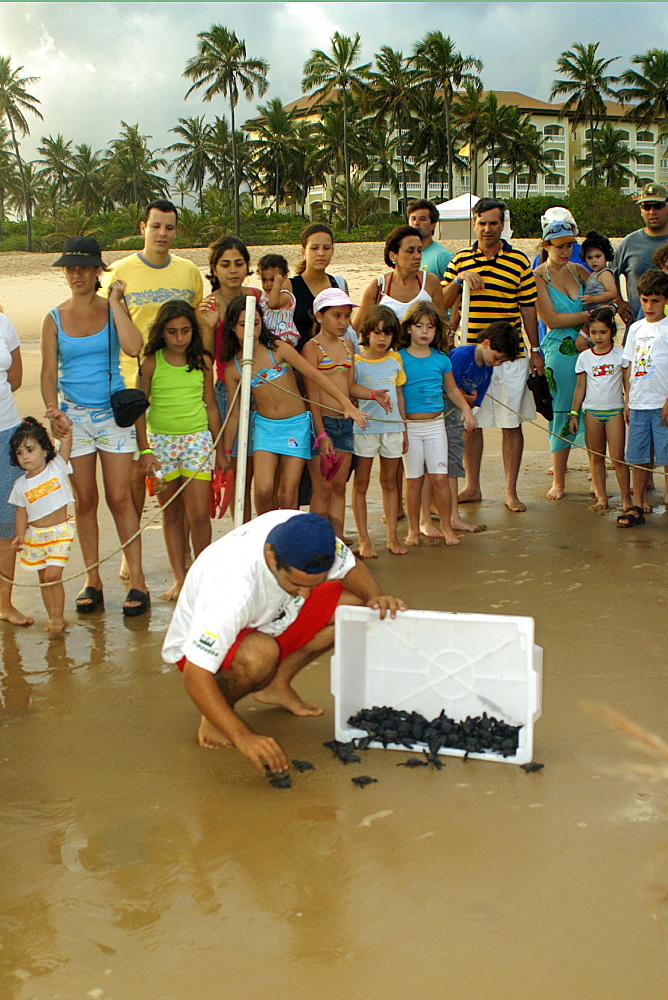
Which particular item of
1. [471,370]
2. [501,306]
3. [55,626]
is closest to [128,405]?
[55,626]

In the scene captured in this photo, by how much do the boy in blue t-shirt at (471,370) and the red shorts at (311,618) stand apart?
A: 2864 millimetres

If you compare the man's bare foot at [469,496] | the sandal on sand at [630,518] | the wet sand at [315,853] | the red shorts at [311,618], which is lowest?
the wet sand at [315,853]

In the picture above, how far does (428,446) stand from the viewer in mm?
6246

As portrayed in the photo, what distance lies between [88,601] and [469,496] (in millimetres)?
3181

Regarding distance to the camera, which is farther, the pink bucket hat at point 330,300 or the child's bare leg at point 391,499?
the child's bare leg at point 391,499

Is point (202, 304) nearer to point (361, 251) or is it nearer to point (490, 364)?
point (490, 364)

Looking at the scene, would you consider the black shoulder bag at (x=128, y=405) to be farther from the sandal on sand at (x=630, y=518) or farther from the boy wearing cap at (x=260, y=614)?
the sandal on sand at (x=630, y=518)

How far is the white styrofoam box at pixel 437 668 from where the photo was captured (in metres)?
3.54

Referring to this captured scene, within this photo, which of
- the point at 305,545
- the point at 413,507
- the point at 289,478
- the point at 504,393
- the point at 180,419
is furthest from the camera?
the point at 504,393

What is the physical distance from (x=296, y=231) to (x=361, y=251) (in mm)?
9551

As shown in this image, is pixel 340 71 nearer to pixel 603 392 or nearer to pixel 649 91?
pixel 649 91

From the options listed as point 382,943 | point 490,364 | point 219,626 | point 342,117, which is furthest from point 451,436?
point 342,117

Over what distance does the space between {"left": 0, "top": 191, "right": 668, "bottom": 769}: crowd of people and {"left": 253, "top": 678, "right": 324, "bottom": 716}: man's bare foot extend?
1cm

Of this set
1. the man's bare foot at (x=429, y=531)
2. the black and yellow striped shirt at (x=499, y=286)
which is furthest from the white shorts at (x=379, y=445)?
the black and yellow striped shirt at (x=499, y=286)
